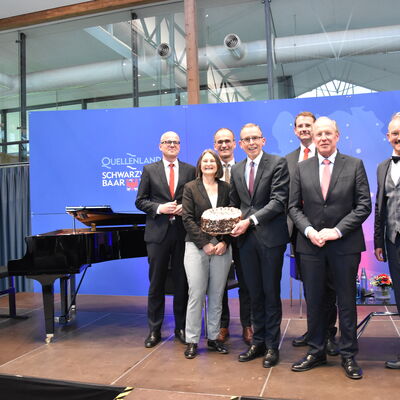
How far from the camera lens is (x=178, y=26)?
6.97 metres

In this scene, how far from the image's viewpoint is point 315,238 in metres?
2.81

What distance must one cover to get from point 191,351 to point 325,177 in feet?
5.32

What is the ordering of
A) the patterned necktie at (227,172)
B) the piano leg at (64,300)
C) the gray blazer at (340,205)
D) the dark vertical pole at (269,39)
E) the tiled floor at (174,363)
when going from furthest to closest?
the dark vertical pole at (269,39), the piano leg at (64,300), the patterned necktie at (227,172), the gray blazer at (340,205), the tiled floor at (174,363)

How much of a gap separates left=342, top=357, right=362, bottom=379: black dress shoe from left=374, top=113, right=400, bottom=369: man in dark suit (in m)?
0.31

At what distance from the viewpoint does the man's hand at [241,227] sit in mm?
3012

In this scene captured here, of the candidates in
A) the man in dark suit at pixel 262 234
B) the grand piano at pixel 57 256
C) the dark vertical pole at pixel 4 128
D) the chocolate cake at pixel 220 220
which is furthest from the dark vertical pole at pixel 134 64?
the chocolate cake at pixel 220 220

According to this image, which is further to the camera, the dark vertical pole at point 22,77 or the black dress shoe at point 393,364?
the dark vertical pole at point 22,77

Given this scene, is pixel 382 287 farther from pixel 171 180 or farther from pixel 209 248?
pixel 171 180

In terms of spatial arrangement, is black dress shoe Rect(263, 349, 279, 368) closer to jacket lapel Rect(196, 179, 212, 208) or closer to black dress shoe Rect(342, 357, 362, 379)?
black dress shoe Rect(342, 357, 362, 379)

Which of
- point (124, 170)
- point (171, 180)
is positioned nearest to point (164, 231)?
point (171, 180)

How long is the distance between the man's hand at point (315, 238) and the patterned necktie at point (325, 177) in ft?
0.85

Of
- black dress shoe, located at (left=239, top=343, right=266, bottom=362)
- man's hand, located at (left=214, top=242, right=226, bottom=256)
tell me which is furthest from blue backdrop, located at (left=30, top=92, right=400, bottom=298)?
man's hand, located at (left=214, top=242, right=226, bottom=256)

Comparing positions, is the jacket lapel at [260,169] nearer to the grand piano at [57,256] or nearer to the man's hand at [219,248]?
the man's hand at [219,248]

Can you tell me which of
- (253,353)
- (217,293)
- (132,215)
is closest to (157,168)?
(132,215)
